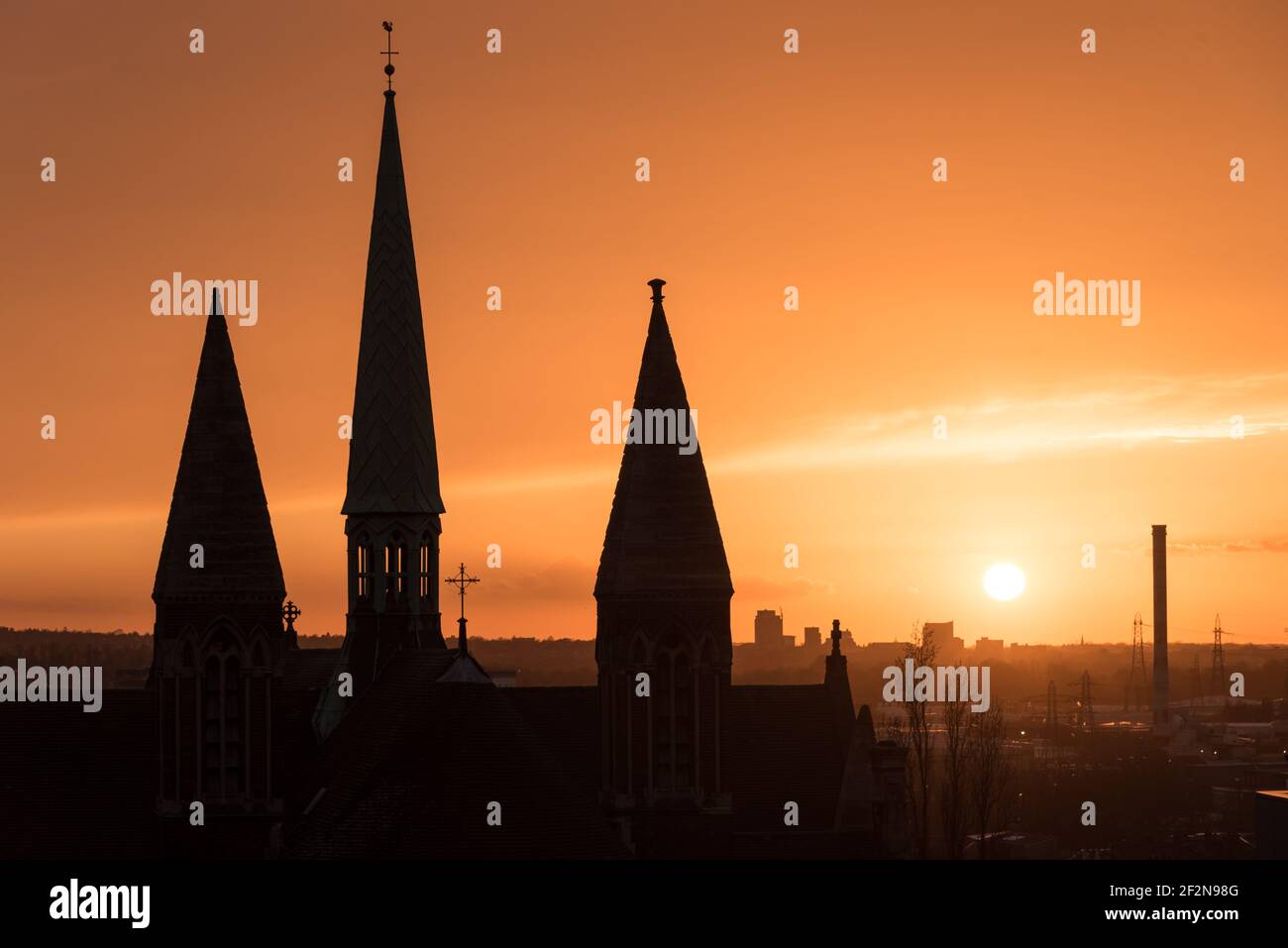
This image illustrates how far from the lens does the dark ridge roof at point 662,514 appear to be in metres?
51.8

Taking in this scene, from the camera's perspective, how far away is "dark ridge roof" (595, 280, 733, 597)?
51812 mm

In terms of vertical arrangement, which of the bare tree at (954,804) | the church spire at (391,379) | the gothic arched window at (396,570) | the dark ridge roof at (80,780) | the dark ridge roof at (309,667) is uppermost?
the church spire at (391,379)

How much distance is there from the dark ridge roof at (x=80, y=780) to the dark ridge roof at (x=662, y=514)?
1401 cm

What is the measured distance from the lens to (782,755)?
Answer: 58500 mm

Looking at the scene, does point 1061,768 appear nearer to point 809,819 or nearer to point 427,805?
point 809,819

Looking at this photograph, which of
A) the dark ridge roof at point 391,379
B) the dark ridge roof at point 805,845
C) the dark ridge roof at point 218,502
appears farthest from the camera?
the dark ridge roof at point 391,379

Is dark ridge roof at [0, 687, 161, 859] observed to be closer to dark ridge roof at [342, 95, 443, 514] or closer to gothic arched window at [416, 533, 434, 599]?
gothic arched window at [416, 533, 434, 599]

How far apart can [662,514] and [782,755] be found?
33.7 feet

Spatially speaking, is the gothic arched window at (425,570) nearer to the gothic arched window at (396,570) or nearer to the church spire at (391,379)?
the gothic arched window at (396,570)

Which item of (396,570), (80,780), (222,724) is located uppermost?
Result: (396,570)

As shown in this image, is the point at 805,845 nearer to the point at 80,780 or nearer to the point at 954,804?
the point at 80,780

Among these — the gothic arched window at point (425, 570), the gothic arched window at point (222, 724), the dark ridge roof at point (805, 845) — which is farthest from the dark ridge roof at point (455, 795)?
the gothic arched window at point (425, 570)

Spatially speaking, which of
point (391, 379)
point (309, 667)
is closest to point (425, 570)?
point (309, 667)
